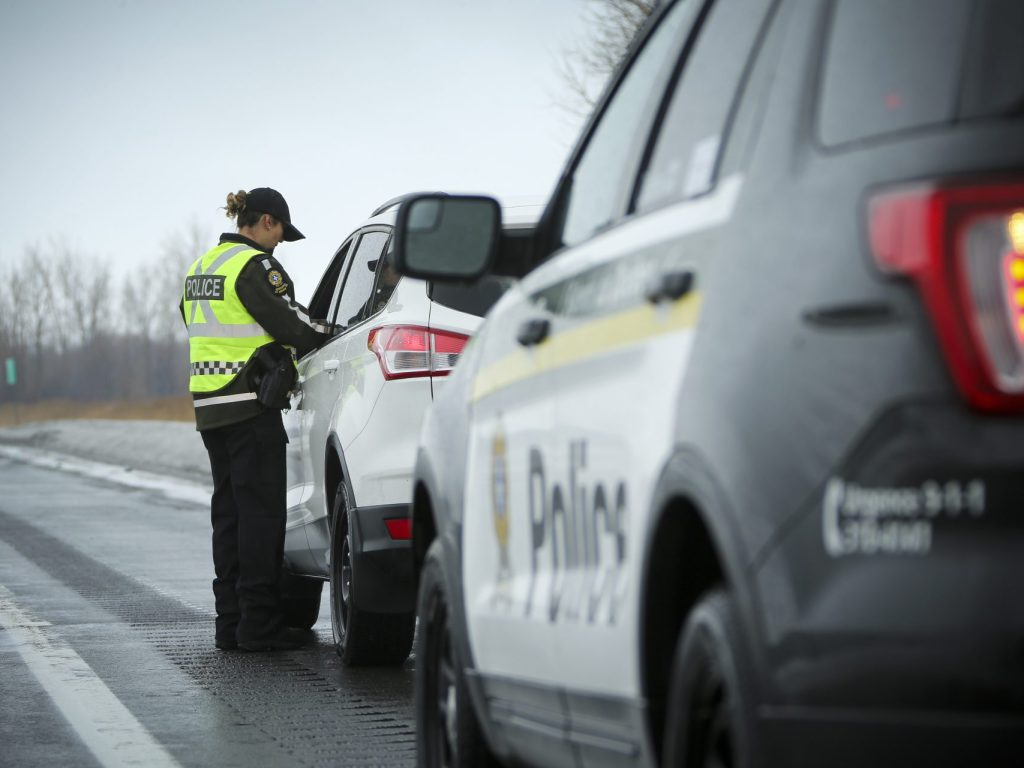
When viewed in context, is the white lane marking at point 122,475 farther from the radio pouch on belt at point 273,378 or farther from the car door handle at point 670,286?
the car door handle at point 670,286

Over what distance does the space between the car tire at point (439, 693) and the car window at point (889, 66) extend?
2.07m

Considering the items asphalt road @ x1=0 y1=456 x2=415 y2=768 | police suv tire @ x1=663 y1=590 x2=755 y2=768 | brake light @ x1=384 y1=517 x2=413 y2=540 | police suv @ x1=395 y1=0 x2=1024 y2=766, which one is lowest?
asphalt road @ x1=0 y1=456 x2=415 y2=768

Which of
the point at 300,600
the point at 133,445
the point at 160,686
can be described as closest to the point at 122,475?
the point at 133,445

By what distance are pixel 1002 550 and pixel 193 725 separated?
15.5 ft

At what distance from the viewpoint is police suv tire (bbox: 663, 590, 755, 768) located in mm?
2506

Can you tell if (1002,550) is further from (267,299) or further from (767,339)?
(267,299)

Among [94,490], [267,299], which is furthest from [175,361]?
[267,299]

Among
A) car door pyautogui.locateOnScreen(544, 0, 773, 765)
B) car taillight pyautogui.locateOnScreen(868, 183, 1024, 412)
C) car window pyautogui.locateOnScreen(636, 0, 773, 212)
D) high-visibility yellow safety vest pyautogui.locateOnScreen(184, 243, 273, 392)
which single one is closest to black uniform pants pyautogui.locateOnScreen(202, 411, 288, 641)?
high-visibility yellow safety vest pyautogui.locateOnScreen(184, 243, 273, 392)

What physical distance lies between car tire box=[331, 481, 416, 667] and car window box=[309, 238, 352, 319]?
1.36m

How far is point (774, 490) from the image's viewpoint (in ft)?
7.95

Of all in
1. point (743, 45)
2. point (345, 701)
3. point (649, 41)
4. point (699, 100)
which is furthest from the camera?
point (345, 701)

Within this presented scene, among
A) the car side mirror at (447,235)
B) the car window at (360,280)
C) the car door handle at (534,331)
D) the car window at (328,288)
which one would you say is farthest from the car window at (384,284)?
the car door handle at (534,331)

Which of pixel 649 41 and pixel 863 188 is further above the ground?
pixel 649 41

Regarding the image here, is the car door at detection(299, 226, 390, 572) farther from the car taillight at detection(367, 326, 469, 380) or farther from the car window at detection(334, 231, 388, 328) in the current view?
the car taillight at detection(367, 326, 469, 380)
